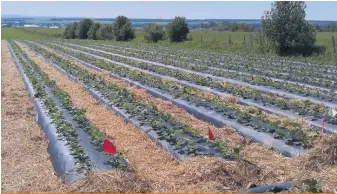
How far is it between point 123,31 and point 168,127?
38.4 metres

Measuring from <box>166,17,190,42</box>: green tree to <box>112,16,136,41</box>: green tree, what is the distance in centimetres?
997

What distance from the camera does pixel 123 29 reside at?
4547cm

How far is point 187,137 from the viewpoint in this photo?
7387 mm

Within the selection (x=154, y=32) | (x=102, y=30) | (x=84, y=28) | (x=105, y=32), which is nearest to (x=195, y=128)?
(x=154, y=32)

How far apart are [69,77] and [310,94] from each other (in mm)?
8107

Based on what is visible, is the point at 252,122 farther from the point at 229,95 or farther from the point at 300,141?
the point at 229,95

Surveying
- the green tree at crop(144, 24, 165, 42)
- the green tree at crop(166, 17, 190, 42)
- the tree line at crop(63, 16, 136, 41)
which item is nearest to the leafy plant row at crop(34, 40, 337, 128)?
the green tree at crop(166, 17, 190, 42)

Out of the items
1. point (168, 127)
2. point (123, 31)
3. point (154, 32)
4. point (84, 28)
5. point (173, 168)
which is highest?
point (84, 28)

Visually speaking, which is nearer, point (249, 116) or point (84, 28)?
point (249, 116)

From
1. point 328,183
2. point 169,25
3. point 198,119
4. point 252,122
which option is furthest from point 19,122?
point 169,25

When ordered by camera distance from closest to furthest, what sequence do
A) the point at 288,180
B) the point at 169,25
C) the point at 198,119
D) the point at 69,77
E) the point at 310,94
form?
the point at 288,180 < the point at 198,119 < the point at 310,94 < the point at 69,77 < the point at 169,25

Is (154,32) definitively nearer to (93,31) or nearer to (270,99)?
(93,31)

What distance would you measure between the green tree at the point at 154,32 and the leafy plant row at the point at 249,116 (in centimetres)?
2736

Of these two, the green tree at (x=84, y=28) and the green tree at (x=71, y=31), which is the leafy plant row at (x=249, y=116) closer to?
the green tree at (x=84, y=28)
